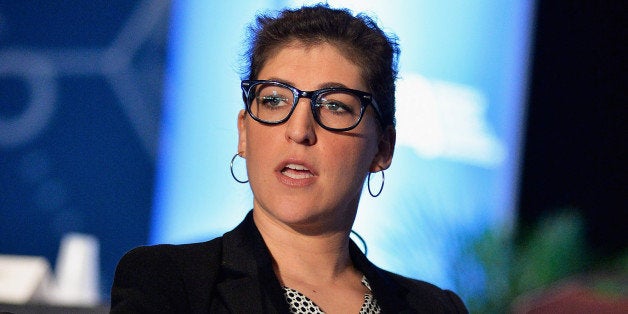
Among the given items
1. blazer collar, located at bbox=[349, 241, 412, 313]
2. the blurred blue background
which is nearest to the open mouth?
blazer collar, located at bbox=[349, 241, 412, 313]

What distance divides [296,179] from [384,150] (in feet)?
1.23

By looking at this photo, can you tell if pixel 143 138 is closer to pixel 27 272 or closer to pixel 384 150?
pixel 27 272

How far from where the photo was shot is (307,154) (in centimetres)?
184

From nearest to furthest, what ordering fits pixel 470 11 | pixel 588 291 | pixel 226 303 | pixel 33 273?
pixel 588 291 < pixel 226 303 < pixel 33 273 < pixel 470 11

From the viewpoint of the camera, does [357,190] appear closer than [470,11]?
Yes

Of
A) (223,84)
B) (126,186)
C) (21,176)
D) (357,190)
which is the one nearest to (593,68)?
(223,84)

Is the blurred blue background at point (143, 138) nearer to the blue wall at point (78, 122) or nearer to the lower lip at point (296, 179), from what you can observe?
the blue wall at point (78, 122)

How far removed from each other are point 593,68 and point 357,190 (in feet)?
12.4

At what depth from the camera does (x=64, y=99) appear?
4.63m

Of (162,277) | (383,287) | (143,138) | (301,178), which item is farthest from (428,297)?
(143,138)

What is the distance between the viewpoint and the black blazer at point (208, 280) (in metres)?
1.63

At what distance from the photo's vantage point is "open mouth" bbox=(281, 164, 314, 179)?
1.86 metres

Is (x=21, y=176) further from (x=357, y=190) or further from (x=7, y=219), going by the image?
(x=357, y=190)

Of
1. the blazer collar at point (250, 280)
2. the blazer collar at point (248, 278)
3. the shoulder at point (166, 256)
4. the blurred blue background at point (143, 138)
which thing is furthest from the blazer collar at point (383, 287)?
the blurred blue background at point (143, 138)
